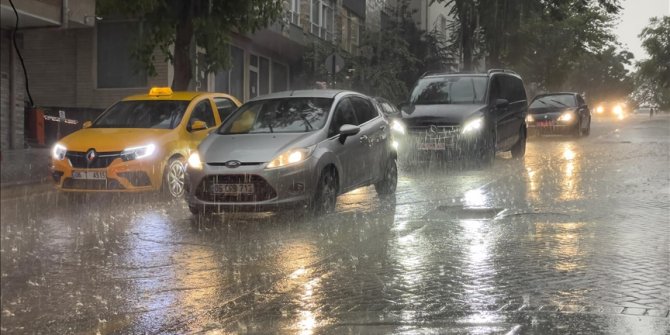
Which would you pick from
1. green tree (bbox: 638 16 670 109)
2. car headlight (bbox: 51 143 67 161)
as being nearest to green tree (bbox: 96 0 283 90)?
car headlight (bbox: 51 143 67 161)

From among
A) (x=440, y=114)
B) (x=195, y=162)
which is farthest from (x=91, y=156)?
(x=440, y=114)

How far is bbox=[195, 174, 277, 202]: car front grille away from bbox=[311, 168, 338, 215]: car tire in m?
0.63

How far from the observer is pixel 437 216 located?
10.2 meters

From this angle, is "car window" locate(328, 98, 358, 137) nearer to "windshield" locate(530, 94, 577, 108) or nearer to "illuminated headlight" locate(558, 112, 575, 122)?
"illuminated headlight" locate(558, 112, 575, 122)

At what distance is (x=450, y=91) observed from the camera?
59.5 ft

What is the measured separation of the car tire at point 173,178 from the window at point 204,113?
89 cm

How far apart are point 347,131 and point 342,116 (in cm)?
70

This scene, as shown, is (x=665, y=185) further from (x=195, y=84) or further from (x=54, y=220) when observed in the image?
(x=195, y=84)

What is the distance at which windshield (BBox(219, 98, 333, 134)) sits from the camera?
34.5 ft

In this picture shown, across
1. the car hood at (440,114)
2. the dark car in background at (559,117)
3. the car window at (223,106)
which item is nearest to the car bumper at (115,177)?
the car window at (223,106)

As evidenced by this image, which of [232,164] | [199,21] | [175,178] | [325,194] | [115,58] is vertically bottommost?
[325,194]

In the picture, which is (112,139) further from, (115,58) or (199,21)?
(115,58)

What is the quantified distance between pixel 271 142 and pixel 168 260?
2757mm

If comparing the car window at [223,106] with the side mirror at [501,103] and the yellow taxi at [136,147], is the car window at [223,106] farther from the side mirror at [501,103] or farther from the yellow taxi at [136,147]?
the side mirror at [501,103]
